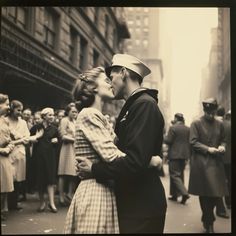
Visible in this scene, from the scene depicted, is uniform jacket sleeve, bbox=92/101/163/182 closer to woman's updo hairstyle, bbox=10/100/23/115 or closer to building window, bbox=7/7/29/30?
woman's updo hairstyle, bbox=10/100/23/115

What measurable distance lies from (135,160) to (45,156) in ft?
11.7

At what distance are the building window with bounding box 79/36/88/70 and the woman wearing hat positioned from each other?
3.48m

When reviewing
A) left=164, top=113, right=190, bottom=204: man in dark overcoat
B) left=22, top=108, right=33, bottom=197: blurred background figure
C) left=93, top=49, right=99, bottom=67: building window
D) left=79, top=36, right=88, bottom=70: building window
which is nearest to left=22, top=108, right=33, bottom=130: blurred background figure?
left=22, top=108, right=33, bottom=197: blurred background figure

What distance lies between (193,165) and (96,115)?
2758mm

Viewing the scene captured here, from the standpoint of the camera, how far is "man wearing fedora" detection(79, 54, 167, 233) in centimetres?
209

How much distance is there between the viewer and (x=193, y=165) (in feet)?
15.5

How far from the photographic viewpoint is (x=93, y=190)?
2.26 meters

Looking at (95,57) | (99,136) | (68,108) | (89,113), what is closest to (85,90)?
(89,113)

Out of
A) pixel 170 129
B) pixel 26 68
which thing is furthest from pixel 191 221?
pixel 26 68

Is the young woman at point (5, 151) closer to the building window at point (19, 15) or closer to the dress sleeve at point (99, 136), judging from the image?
the building window at point (19, 15)

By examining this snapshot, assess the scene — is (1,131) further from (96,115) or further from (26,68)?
(96,115)

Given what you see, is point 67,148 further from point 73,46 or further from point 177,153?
point 73,46

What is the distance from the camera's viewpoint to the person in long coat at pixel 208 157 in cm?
454

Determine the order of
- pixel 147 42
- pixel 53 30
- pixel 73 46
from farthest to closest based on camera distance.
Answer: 1. pixel 73 46
2. pixel 147 42
3. pixel 53 30
